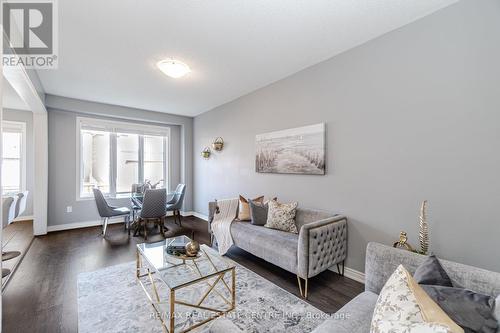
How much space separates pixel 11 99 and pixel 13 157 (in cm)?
154

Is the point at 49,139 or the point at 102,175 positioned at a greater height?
the point at 49,139

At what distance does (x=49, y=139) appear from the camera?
14.5 ft

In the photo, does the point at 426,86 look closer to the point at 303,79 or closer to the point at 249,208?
the point at 303,79

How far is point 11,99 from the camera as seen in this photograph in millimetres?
4613

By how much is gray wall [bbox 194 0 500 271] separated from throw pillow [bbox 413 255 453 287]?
95cm

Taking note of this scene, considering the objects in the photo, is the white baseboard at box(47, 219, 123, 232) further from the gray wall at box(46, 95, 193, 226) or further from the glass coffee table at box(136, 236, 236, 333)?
the glass coffee table at box(136, 236, 236, 333)

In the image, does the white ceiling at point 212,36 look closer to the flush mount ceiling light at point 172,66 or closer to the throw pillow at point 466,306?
the flush mount ceiling light at point 172,66

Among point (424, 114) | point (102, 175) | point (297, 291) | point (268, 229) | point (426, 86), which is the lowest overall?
point (297, 291)

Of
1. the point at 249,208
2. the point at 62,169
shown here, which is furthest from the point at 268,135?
the point at 62,169

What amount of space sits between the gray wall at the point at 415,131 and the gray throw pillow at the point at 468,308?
1.16 metres

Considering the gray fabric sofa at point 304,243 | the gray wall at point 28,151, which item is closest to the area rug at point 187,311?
the gray fabric sofa at point 304,243

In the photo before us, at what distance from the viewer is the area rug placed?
1794mm

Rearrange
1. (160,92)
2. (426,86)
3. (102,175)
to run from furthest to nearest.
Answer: (102,175) < (160,92) < (426,86)

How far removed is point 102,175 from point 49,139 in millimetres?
1163
